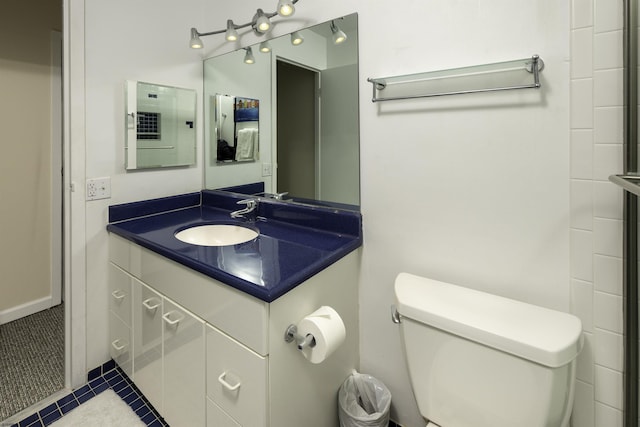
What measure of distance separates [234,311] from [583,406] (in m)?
1.13

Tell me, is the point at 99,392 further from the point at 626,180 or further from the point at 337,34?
the point at 626,180

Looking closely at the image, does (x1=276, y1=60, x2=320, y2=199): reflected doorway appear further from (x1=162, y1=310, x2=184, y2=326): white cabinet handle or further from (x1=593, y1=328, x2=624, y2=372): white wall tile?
(x1=593, y1=328, x2=624, y2=372): white wall tile

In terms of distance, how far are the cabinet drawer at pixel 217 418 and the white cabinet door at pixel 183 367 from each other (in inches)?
1.4

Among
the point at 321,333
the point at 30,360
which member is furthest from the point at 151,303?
the point at 30,360

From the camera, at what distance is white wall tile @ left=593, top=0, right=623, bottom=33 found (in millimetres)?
884

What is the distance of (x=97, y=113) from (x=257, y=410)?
158 cm

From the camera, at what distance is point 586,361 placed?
1000mm

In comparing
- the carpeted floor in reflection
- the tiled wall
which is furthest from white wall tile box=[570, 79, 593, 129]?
the carpeted floor in reflection

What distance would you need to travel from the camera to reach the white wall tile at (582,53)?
0.93 metres

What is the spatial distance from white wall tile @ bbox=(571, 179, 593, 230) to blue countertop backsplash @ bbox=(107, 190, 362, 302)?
0.74 m

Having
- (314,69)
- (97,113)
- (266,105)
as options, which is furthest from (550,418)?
(97,113)

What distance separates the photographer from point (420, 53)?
1227mm

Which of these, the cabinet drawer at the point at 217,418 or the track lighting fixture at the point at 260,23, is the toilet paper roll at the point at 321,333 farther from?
the track lighting fixture at the point at 260,23

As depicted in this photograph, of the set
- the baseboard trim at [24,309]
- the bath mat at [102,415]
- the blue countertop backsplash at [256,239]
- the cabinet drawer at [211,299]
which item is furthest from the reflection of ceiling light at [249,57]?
the baseboard trim at [24,309]
